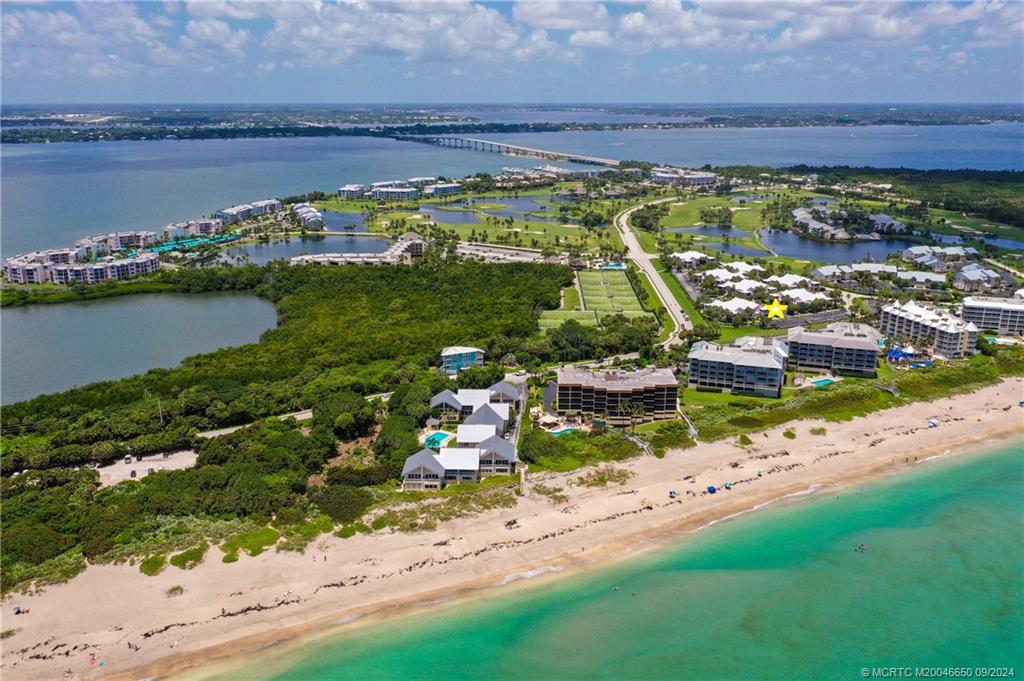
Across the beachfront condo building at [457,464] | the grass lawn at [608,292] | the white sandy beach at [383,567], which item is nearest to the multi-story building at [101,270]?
the grass lawn at [608,292]

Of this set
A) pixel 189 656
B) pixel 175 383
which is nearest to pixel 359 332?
pixel 175 383

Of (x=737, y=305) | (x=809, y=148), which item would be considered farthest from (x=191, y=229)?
(x=809, y=148)

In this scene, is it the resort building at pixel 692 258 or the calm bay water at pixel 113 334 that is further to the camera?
the resort building at pixel 692 258

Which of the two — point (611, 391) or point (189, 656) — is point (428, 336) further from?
point (189, 656)

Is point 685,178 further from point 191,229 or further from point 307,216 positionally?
point 191,229

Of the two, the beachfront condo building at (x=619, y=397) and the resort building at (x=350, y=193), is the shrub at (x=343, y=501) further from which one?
the resort building at (x=350, y=193)
